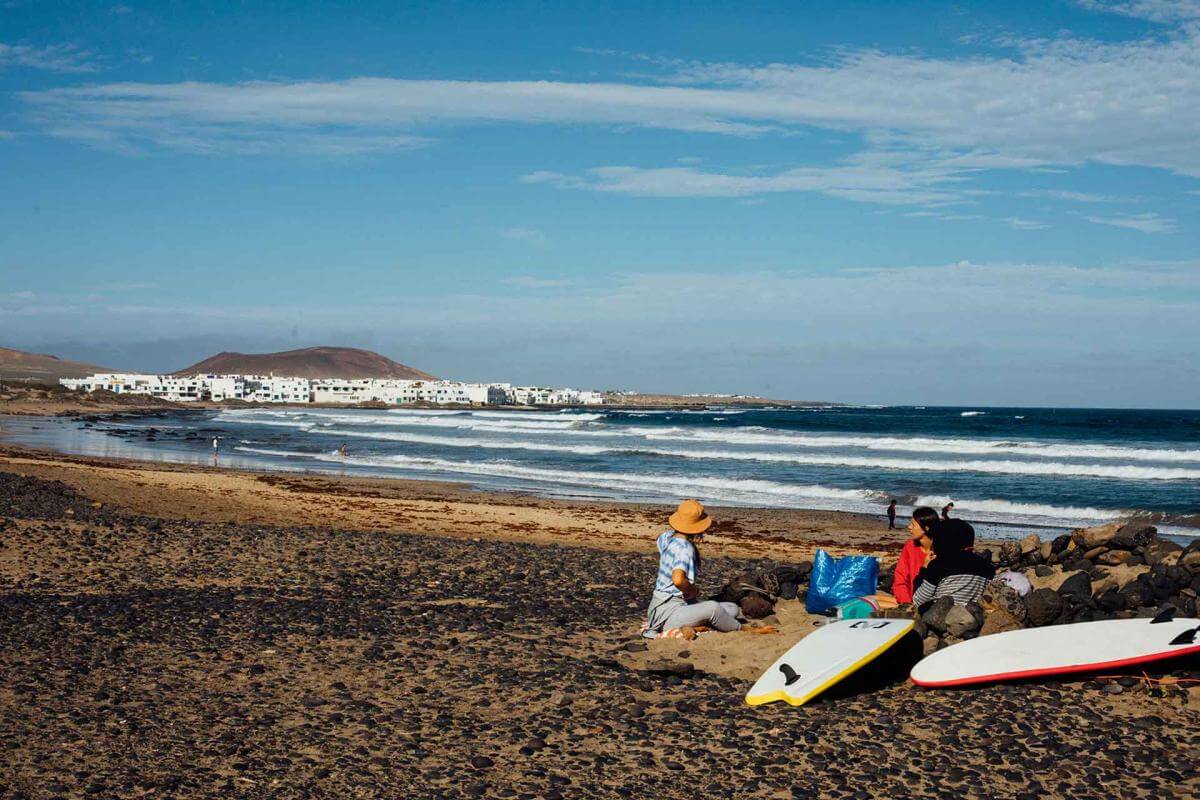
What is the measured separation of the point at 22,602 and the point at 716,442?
44.6 metres

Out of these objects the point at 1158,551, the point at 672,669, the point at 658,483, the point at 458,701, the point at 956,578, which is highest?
the point at 1158,551

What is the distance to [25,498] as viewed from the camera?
16.2 meters

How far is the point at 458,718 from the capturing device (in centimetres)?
630

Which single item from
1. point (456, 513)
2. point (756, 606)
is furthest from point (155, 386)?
point (756, 606)

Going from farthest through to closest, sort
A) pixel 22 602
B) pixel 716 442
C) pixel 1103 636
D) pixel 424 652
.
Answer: pixel 716 442, pixel 22 602, pixel 424 652, pixel 1103 636

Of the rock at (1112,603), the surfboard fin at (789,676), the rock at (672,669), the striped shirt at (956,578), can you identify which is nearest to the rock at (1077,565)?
the rock at (1112,603)

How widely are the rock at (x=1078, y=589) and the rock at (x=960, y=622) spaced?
3.02 feet

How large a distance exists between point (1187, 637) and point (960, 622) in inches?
58.9

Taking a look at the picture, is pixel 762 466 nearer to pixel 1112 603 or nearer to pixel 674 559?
pixel 1112 603

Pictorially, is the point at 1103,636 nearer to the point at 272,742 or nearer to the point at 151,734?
the point at 272,742

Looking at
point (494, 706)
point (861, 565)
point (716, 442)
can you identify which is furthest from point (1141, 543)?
point (716, 442)

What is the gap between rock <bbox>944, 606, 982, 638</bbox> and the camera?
7.67 m

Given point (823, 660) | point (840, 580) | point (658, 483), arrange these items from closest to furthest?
point (823, 660) → point (840, 580) → point (658, 483)

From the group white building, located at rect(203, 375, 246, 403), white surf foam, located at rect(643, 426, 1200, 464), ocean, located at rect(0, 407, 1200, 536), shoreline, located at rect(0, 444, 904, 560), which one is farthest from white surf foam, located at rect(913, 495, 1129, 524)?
white building, located at rect(203, 375, 246, 403)
